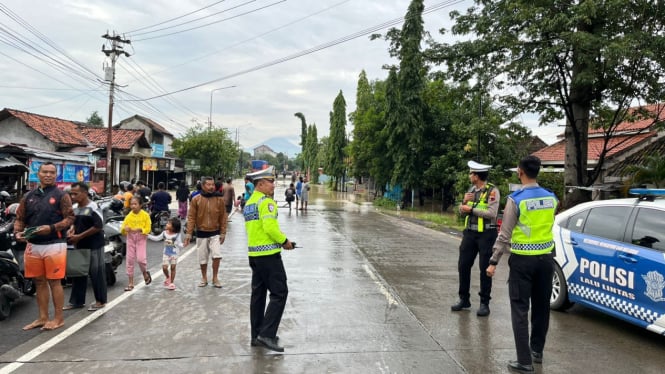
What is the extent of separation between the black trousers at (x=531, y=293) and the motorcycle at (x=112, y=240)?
236 inches

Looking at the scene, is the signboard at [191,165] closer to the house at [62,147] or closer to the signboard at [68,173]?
the house at [62,147]

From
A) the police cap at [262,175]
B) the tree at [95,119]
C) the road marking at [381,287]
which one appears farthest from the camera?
the tree at [95,119]

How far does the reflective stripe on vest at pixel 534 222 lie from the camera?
446 centimetres

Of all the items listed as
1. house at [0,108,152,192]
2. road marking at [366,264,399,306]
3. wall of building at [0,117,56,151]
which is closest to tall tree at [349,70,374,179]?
house at [0,108,152,192]

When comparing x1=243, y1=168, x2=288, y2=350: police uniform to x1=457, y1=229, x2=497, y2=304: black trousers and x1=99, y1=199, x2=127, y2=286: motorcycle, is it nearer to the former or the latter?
x1=457, y1=229, x2=497, y2=304: black trousers

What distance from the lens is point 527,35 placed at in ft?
43.5

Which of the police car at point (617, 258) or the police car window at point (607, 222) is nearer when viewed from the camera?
the police car at point (617, 258)

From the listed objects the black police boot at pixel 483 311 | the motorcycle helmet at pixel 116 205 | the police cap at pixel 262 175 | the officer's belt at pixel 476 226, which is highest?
the police cap at pixel 262 175

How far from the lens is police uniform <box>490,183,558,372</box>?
4441 millimetres

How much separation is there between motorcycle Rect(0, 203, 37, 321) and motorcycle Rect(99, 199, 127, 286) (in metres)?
1.07

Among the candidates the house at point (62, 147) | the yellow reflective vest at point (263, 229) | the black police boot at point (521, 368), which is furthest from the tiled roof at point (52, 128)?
the black police boot at point (521, 368)

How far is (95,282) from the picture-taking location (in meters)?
6.09

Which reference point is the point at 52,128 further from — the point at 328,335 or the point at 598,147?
the point at 598,147

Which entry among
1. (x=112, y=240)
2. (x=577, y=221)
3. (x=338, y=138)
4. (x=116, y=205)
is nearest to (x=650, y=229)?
(x=577, y=221)
